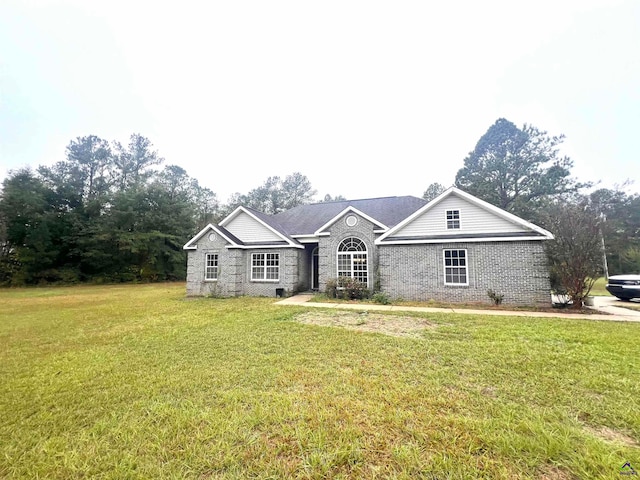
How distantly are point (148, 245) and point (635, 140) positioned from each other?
46612mm

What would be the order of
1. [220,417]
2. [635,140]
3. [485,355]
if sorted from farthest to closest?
[635,140]
[485,355]
[220,417]

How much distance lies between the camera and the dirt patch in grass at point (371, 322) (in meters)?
7.03

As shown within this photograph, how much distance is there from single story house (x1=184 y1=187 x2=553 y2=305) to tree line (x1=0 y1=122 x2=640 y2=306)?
14.5 meters

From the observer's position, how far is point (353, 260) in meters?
14.2

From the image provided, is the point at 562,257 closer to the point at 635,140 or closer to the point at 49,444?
the point at 49,444

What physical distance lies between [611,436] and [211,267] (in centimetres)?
1645

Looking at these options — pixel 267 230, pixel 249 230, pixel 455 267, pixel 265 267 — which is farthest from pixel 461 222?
pixel 249 230

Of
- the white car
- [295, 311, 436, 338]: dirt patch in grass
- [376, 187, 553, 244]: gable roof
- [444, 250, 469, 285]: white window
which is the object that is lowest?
[295, 311, 436, 338]: dirt patch in grass

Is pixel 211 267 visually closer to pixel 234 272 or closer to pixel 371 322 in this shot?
pixel 234 272

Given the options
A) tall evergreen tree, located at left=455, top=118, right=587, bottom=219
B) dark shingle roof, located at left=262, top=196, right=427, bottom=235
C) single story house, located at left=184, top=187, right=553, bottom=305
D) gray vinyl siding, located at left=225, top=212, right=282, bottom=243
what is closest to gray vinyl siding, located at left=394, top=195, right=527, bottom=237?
single story house, located at left=184, top=187, right=553, bottom=305

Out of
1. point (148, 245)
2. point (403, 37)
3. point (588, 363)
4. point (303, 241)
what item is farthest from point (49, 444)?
point (148, 245)

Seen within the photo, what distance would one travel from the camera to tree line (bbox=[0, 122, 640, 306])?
2564 cm

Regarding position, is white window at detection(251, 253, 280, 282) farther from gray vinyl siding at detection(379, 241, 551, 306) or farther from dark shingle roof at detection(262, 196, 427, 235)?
gray vinyl siding at detection(379, 241, 551, 306)

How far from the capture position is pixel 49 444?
8.77 ft
